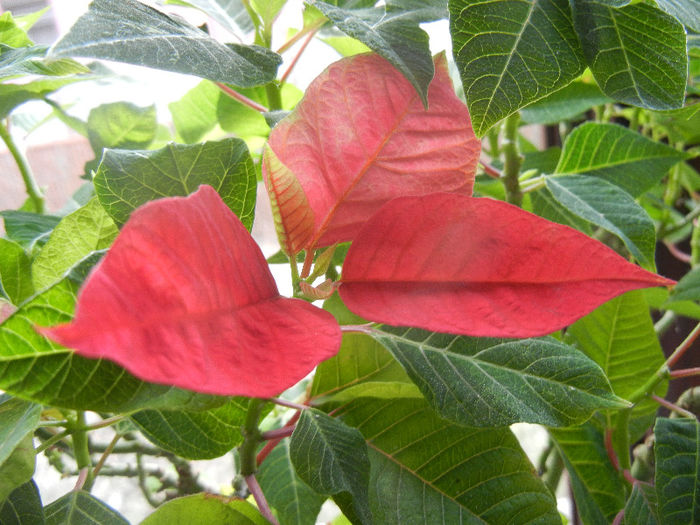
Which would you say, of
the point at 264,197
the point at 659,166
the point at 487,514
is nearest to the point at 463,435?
the point at 487,514

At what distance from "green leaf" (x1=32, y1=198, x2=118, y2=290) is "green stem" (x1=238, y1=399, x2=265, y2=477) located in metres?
0.12

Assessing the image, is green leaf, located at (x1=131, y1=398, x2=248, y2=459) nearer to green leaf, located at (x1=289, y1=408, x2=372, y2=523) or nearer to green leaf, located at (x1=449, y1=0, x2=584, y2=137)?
green leaf, located at (x1=289, y1=408, x2=372, y2=523)

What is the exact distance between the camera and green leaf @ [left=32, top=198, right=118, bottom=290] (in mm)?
320

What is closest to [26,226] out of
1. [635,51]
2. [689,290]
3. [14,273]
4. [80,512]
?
[14,273]

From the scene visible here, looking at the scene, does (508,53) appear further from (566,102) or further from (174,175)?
(566,102)

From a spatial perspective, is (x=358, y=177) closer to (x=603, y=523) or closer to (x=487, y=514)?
(x=487, y=514)

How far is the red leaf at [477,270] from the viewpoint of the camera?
211 millimetres

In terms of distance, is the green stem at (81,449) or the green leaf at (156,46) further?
the green stem at (81,449)

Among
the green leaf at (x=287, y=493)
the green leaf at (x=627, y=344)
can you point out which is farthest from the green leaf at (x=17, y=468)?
the green leaf at (x=627, y=344)

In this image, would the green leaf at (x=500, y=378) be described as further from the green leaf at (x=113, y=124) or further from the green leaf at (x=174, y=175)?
the green leaf at (x=113, y=124)

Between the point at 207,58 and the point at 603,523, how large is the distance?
0.42 m

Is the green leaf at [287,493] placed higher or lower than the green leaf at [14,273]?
lower

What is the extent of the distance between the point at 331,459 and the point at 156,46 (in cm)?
21

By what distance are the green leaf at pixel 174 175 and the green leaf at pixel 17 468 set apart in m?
0.11
